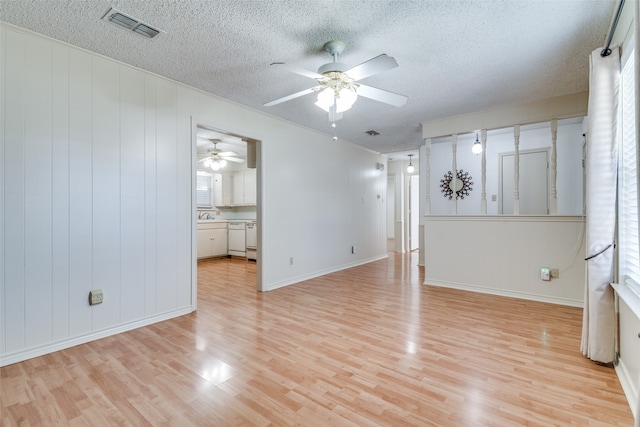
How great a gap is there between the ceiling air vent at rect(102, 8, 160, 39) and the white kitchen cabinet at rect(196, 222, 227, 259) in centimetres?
475

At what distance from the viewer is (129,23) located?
7.30 feet

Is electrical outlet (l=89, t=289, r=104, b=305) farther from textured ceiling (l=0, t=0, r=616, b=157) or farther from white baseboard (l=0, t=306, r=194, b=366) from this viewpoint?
textured ceiling (l=0, t=0, r=616, b=157)

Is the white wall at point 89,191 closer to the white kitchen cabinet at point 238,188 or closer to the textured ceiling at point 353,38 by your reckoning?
the textured ceiling at point 353,38

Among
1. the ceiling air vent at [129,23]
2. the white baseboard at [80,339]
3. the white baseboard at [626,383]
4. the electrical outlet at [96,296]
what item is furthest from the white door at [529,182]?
the electrical outlet at [96,296]

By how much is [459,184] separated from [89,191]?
5829 mm

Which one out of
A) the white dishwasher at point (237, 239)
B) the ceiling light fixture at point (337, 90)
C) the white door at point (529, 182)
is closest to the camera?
the ceiling light fixture at point (337, 90)

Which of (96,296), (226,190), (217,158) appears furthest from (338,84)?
(226,190)

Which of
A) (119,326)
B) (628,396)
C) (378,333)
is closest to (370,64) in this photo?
(378,333)

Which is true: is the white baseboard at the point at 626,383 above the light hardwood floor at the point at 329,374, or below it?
above

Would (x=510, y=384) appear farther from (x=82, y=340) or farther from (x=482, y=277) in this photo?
(x=82, y=340)

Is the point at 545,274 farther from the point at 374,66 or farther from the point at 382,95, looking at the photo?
the point at 374,66

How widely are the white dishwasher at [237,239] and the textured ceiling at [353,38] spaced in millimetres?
3915

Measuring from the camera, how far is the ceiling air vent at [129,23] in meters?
2.12

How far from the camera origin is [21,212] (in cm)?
226
